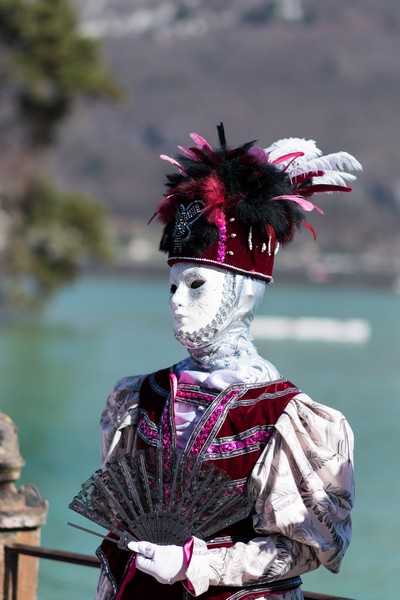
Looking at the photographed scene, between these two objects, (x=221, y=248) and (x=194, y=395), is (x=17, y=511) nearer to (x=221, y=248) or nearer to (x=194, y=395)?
(x=194, y=395)

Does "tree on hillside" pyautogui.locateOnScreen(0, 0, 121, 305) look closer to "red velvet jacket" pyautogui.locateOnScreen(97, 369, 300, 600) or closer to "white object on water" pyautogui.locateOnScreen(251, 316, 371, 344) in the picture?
"white object on water" pyautogui.locateOnScreen(251, 316, 371, 344)

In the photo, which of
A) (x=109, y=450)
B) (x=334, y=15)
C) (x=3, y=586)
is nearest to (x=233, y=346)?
(x=109, y=450)

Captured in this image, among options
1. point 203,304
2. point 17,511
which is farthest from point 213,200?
point 17,511

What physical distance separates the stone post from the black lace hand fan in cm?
72

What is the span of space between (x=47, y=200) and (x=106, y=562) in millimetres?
21293

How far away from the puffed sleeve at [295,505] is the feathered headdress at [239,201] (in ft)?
0.98

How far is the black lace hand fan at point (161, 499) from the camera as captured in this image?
6.39ft

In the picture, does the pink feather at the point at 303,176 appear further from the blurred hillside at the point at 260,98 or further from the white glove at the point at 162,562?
the blurred hillside at the point at 260,98

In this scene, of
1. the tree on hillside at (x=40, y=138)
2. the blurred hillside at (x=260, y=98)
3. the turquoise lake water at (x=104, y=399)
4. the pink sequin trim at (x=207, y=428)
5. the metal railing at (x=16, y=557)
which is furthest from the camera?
the blurred hillside at (x=260, y=98)

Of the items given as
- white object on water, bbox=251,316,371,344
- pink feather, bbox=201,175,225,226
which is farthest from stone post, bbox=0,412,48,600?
white object on water, bbox=251,316,371,344

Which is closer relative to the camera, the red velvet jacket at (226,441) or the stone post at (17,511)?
the red velvet jacket at (226,441)

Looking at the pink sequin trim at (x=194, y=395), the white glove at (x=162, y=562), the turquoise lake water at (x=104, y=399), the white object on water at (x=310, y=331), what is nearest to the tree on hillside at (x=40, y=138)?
the turquoise lake water at (x=104, y=399)

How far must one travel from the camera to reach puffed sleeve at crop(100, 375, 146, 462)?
84.8 inches

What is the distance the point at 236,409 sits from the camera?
2.01 metres
